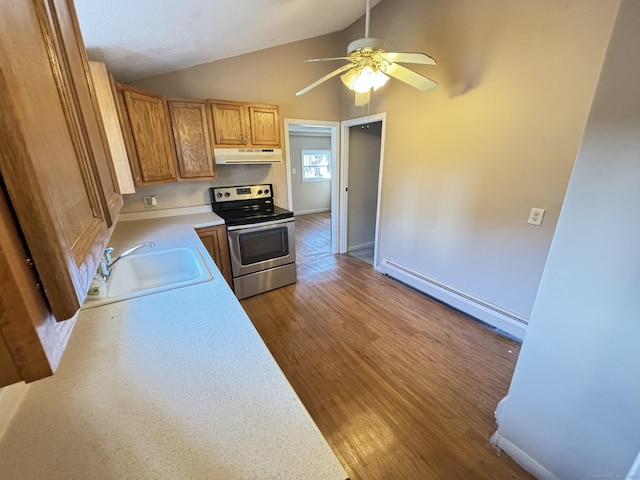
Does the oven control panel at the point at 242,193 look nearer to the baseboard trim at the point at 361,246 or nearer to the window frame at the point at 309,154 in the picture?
the baseboard trim at the point at 361,246

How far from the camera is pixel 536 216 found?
1.99 meters

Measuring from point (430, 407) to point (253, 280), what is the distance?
2041 mm

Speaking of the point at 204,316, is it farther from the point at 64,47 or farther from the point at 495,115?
the point at 495,115

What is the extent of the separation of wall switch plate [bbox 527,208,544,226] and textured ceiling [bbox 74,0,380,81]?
2463mm

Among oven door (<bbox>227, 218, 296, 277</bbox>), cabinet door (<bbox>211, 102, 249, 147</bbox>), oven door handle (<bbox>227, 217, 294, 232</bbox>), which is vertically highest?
cabinet door (<bbox>211, 102, 249, 147</bbox>)

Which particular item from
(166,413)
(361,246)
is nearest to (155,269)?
(166,413)

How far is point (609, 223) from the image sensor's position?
0.92 m

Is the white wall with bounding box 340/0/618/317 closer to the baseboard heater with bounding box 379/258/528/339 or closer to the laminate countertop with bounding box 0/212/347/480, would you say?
the baseboard heater with bounding box 379/258/528/339

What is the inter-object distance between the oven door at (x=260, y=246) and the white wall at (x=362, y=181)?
4.66ft

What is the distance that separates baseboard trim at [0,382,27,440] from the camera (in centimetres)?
65

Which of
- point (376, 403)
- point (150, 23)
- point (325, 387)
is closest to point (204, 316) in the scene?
point (325, 387)

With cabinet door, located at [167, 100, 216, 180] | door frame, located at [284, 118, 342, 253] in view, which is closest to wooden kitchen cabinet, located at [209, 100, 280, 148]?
cabinet door, located at [167, 100, 216, 180]

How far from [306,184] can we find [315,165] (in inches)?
22.0

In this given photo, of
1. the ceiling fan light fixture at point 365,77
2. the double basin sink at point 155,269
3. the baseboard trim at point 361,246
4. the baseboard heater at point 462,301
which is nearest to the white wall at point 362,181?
the baseboard trim at point 361,246
